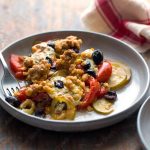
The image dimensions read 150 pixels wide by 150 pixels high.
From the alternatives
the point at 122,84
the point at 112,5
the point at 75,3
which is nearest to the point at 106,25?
the point at 112,5

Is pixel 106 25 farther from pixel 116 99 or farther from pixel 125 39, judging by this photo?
pixel 116 99

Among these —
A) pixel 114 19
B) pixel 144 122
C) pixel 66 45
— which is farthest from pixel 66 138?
pixel 114 19

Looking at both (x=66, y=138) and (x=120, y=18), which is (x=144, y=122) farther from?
(x=120, y=18)

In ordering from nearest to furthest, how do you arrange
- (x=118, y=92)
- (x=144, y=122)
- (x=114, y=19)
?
(x=144, y=122) → (x=118, y=92) → (x=114, y=19)

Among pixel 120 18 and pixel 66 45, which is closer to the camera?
pixel 66 45

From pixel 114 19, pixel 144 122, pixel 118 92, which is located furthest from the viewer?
pixel 114 19

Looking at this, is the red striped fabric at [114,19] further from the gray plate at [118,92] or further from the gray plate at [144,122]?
the gray plate at [144,122]

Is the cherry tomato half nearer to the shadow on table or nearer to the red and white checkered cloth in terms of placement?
the shadow on table
